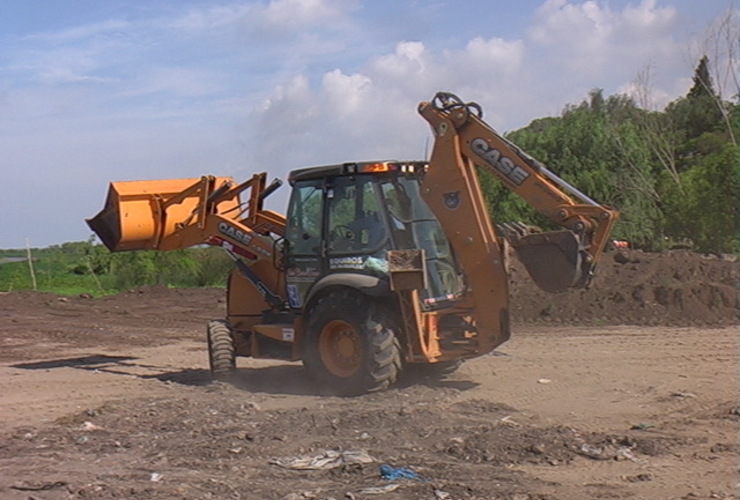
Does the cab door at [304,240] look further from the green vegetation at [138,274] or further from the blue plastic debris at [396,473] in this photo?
the green vegetation at [138,274]

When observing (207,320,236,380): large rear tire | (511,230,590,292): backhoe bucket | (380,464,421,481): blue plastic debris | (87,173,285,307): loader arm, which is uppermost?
(87,173,285,307): loader arm

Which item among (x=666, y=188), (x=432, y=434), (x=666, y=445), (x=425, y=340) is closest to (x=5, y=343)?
(x=425, y=340)

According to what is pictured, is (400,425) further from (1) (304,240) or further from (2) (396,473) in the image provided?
(1) (304,240)

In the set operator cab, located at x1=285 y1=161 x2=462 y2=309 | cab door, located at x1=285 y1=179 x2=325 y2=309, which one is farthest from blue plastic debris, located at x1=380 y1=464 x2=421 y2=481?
cab door, located at x1=285 y1=179 x2=325 y2=309

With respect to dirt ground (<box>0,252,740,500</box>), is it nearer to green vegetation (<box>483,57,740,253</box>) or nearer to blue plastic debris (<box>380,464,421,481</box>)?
blue plastic debris (<box>380,464,421,481</box>)

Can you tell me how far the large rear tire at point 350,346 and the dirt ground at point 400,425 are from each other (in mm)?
271

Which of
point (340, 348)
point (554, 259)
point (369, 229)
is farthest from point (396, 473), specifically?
point (369, 229)

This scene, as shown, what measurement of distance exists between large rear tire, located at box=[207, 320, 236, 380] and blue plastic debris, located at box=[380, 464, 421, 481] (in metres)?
4.78

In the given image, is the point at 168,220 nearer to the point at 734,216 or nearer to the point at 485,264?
the point at 485,264

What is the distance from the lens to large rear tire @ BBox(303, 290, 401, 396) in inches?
390

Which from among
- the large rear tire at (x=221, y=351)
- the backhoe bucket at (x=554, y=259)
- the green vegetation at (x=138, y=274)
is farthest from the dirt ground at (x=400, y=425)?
the green vegetation at (x=138, y=274)

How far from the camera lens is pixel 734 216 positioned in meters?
22.0

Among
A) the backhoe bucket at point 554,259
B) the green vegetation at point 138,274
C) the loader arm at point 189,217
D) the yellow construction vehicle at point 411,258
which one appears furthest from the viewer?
the green vegetation at point 138,274

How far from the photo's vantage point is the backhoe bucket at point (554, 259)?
945 cm
